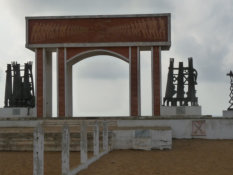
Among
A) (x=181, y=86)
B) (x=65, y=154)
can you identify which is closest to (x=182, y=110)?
(x=181, y=86)

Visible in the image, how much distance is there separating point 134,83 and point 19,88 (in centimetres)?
1098

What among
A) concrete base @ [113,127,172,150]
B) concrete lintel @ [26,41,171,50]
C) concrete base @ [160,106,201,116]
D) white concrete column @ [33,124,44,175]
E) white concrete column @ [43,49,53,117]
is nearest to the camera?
white concrete column @ [33,124,44,175]

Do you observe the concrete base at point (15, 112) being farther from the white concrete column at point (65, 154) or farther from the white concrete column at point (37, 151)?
the white concrete column at point (37, 151)

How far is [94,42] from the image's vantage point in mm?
31578

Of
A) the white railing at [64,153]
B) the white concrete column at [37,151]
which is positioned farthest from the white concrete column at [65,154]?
the white concrete column at [37,151]

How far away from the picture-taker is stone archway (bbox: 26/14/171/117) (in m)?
31.2

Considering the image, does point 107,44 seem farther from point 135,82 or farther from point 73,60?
point 135,82

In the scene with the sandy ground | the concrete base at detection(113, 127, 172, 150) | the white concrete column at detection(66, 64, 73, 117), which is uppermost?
the white concrete column at detection(66, 64, 73, 117)

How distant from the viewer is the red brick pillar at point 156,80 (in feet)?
101

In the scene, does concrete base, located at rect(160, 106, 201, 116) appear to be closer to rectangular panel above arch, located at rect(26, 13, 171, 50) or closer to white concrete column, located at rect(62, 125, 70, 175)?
rectangular panel above arch, located at rect(26, 13, 171, 50)

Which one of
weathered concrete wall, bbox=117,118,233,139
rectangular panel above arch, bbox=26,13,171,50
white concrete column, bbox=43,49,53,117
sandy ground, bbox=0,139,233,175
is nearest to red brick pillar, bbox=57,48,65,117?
rectangular panel above arch, bbox=26,13,171,50

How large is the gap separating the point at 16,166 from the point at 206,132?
1567 centimetres

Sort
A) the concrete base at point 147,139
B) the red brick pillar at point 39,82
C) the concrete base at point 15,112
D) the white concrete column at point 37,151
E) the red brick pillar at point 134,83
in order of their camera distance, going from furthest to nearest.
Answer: the concrete base at point 15,112
the red brick pillar at point 39,82
the red brick pillar at point 134,83
the concrete base at point 147,139
the white concrete column at point 37,151

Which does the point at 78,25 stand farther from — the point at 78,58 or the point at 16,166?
the point at 16,166
